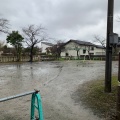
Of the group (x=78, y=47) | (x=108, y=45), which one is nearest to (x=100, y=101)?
(x=108, y=45)

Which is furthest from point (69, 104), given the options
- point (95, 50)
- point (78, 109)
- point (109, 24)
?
point (95, 50)

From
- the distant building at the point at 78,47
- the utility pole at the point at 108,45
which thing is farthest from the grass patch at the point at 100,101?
the distant building at the point at 78,47

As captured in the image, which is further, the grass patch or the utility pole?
the utility pole

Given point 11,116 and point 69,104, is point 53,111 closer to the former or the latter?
point 69,104

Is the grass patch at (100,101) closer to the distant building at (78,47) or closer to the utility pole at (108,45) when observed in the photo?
the utility pole at (108,45)

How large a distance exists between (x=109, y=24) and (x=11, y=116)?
12.0 ft

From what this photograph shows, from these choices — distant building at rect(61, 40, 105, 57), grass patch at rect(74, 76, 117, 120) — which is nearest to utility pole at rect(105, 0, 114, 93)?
grass patch at rect(74, 76, 117, 120)

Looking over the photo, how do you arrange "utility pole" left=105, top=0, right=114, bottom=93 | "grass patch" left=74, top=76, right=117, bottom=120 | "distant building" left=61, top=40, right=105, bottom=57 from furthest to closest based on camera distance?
1. "distant building" left=61, top=40, right=105, bottom=57
2. "utility pole" left=105, top=0, right=114, bottom=93
3. "grass patch" left=74, top=76, right=117, bottom=120

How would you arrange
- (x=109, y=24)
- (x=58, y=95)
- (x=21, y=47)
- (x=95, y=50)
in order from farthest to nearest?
(x=95, y=50), (x=21, y=47), (x=58, y=95), (x=109, y=24)

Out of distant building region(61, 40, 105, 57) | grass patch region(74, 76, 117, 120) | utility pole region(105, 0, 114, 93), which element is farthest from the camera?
distant building region(61, 40, 105, 57)

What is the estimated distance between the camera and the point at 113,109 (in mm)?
3713

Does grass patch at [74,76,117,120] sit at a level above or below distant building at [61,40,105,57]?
below

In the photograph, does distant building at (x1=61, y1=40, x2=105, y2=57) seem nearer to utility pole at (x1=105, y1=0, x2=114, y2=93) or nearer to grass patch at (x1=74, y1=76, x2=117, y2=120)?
utility pole at (x1=105, y1=0, x2=114, y2=93)

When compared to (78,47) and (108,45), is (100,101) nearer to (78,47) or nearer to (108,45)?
(108,45)
